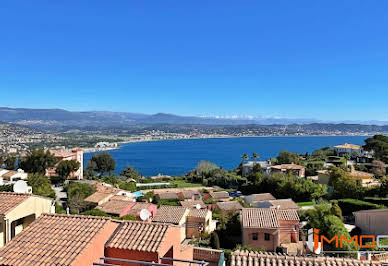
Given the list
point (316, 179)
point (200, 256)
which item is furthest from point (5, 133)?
point (200, 256)

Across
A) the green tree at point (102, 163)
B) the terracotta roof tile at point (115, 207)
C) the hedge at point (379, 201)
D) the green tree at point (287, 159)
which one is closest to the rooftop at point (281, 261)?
the terracotta roof tile at point (115, 207)

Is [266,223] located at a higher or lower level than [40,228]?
lower

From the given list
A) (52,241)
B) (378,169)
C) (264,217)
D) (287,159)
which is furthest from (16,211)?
(287,159)

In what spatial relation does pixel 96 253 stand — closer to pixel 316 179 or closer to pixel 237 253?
pixel 237 253

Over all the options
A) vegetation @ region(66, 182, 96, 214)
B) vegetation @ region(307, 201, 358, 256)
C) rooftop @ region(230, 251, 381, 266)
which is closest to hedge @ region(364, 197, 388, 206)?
vegetation @ region(307, 201, 358, 256)

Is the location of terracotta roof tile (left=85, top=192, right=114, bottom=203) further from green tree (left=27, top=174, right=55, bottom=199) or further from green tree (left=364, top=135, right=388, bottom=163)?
green tree (left=364, top=135, right=388, bottom=163)

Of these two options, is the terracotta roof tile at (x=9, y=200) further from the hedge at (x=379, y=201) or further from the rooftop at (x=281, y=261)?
the hedge at (x=379, y=201)
